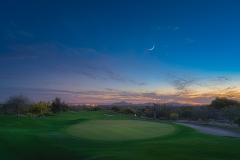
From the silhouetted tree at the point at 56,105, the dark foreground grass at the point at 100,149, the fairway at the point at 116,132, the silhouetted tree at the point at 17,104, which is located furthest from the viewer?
the silhouetted tree at the point at 56,105

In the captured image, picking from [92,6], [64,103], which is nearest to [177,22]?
[92,6]

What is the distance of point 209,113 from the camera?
111ft

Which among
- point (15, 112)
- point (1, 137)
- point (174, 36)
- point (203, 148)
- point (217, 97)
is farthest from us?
point (217, 97)

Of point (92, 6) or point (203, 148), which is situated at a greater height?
point (92, 6)

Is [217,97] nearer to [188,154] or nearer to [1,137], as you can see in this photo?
[188,154]

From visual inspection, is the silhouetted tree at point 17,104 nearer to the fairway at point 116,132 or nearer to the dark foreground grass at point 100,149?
the fairway at point 116,132

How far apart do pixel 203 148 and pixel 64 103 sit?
4133 cm

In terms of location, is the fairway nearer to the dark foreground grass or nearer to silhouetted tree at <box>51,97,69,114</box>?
the dark foreground grass

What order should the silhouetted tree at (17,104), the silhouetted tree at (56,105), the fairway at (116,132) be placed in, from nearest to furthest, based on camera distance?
the fairway at (116,132), the silhouetted tree at (17,104), the silhouetted tree at (56,105)

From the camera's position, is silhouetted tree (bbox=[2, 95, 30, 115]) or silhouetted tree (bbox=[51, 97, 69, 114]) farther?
silhouetted tree (bbox=[51, 97, 69, 114])

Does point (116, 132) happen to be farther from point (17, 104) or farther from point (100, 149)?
point (17, 104)

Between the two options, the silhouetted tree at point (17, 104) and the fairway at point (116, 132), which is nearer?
the fairway at point (116, 132)

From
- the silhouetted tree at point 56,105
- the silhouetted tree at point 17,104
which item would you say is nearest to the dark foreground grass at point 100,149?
the silhouetted tree at point 17,104

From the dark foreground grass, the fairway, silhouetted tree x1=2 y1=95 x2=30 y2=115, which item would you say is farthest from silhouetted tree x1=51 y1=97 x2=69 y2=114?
the dark foreground grass
